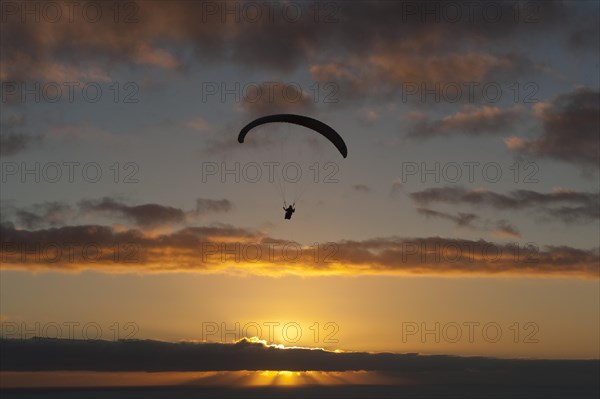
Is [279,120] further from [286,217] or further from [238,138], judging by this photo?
[286,217]

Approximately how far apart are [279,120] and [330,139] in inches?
Answer: 174

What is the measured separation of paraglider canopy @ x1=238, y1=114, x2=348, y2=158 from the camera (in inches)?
2491

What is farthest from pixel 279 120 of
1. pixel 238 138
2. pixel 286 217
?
pixel 286 217

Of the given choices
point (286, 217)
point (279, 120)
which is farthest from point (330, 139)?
point (286, 217)

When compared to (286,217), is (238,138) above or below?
above

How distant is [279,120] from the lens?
64.2 m

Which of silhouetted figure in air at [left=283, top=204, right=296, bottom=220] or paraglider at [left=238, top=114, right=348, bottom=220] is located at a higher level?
paraglider at [left=238, top=114, right=348, bottom=220]

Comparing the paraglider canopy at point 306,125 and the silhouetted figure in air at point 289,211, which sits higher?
the paraglider canopy at point 306,125

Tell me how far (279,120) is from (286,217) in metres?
9.83

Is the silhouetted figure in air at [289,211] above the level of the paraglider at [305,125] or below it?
below

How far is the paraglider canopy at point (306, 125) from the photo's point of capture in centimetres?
6328

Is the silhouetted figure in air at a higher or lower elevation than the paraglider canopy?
lower

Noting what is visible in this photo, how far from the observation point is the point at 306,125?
211 feet

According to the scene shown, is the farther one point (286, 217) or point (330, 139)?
point (330, 139)
